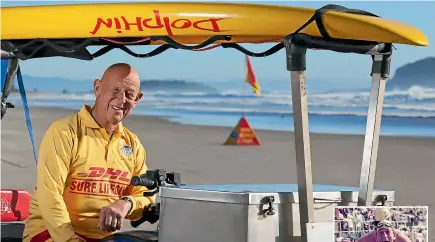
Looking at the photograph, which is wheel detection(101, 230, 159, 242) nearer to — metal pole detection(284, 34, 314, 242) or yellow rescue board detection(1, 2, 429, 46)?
metal pole detection(284, 34, 314, 242)

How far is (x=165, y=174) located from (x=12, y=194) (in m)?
1.51

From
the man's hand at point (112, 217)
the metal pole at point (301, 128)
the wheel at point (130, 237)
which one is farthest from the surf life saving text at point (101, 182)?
the metal pole at point (301, 128)

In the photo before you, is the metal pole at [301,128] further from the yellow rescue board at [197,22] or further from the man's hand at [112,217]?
the man's hand at [112,217]

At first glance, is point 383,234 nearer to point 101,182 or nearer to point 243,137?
point 101,182

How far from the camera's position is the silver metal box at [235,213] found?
3938 millimetres

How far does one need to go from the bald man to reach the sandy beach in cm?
526

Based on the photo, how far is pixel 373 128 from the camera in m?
4.34

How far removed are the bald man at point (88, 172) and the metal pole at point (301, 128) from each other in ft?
2.93

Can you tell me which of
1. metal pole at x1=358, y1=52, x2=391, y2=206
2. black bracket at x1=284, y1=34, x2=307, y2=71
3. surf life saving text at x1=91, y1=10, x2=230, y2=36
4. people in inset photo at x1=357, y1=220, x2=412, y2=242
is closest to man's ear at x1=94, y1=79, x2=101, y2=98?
surf life saving text at x1=91, y1=10, x2=230, y2=36

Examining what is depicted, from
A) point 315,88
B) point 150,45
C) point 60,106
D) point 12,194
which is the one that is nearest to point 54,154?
point 150,45

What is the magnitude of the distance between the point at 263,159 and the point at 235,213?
46.6 ft

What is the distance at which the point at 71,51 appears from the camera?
4.52 meters

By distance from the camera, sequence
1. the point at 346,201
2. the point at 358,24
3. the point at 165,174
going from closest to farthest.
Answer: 1. the point at 358,24
2. the point at 346,201
3. the point at 165,174

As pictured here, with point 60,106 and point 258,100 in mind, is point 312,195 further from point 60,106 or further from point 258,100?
point 60,106
